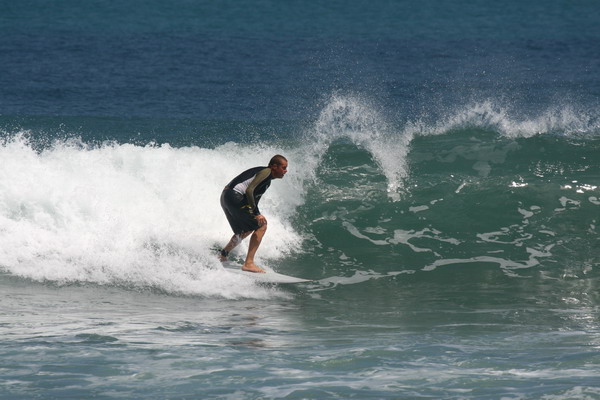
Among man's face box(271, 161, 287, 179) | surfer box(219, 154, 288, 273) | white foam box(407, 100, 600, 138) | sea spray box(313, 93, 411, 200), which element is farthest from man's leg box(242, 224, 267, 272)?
white foam box(407, 100, 600, 138)

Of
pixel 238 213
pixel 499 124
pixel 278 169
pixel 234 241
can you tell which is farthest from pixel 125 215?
pixel 499 124

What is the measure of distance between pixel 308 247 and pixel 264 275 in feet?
5.64

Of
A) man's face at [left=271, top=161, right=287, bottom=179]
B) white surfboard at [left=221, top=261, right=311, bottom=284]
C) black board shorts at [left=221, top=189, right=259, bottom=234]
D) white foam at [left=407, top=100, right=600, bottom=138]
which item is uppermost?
white foam at [left=407, top=100, right=600, bottom=138]

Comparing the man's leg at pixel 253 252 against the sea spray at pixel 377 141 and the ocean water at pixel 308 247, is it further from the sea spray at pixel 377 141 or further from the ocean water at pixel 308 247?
the sea spray at pixel 377 141

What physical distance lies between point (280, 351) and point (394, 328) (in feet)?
4.94

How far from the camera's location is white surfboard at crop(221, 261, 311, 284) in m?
9.81

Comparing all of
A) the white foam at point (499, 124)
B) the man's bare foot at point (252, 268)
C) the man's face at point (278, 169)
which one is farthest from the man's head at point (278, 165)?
the white foam at point (499, 124)

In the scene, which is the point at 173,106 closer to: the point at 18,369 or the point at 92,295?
the point at 92,295

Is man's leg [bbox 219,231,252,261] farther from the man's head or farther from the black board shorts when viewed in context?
the man's head

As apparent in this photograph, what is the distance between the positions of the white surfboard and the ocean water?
0.12 metres

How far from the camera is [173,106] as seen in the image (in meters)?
23.3

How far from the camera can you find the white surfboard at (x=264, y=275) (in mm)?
9812

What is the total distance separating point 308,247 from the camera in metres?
11.5

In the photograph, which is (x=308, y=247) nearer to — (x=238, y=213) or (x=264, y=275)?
(x=264, y=275)
